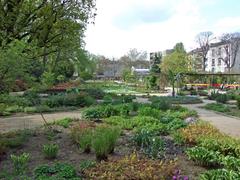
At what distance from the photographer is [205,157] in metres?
7.13

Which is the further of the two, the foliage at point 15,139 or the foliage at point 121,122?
the foliage at point 121,122

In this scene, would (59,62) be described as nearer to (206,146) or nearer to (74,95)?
(74,95)

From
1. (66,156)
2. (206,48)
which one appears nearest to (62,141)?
(66,156)

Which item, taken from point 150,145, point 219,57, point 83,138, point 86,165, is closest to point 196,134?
point 150,145

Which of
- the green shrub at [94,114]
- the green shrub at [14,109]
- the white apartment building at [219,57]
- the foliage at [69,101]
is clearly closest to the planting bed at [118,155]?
the green shrub at [94,114]

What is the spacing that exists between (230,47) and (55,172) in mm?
80303

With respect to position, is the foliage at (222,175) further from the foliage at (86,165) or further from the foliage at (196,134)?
the foliage at (196,134)

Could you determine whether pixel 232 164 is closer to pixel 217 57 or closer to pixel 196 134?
pixel 196 134

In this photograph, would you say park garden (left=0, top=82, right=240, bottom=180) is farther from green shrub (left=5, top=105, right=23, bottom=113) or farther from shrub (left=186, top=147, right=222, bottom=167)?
green shrub (left=5, top=105, right=23, bottom=113)

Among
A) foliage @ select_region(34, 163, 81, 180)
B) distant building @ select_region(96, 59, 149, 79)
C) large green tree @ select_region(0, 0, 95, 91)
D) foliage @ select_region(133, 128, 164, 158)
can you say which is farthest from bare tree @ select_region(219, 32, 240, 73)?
foliage @ select_region(34, 163, 81, 180)

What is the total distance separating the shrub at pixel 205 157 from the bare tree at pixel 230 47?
75777 mm

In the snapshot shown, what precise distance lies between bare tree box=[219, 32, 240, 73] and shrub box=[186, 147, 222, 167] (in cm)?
7578

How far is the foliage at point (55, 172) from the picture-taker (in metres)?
6.12

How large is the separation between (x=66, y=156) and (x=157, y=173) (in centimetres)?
260
